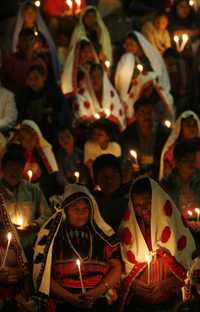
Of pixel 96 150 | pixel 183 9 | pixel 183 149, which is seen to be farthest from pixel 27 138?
pixel 183 9

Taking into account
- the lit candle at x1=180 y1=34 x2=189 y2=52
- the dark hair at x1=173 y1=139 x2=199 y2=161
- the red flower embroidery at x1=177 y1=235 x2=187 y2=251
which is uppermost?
the lit candle at x1=180 y1=34 x2=189 y2=52

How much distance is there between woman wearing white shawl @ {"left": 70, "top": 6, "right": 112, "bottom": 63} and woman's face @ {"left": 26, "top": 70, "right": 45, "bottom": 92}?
1.35 metres

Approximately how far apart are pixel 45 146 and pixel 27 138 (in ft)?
1.18

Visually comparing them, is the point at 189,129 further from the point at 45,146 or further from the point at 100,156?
the point at 100,156

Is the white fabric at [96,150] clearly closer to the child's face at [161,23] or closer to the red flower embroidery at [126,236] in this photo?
the child's face at [161,23]

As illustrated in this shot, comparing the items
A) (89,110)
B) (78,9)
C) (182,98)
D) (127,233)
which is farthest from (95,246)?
(78,9)

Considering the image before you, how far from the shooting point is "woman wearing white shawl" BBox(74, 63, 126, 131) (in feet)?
40.1

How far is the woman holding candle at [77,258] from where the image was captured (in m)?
7.70

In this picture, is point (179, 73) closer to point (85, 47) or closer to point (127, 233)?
point (85, 47)

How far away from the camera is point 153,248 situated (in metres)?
7.79

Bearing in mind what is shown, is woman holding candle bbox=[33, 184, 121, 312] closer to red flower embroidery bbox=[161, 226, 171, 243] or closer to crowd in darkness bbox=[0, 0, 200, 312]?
crowd in darkness bbox=[0, 0, 200, 312]

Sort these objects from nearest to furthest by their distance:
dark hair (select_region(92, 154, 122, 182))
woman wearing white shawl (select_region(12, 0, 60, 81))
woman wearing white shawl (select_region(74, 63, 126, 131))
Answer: dark hair (select_region(92, 154, 122, 182))
woman wearing white shawl (select_region(74, 63, 126, 131))
woman wearing white shawl (select_region(12, 0, 60, 81))

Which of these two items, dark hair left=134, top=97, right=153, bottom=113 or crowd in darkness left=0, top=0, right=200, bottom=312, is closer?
crowd in darkness left=0, top=0, right=200, bottom=312

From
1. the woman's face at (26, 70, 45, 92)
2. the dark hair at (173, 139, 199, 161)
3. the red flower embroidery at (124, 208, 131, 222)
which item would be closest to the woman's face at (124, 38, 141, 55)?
the woman's face at (26, 70, 45, 92)
